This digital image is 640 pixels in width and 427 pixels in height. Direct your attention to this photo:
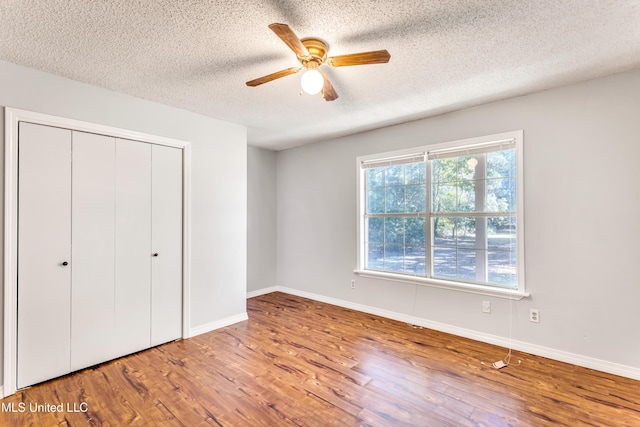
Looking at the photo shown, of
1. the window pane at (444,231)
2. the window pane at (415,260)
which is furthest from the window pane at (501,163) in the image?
the window pane at (415,260)

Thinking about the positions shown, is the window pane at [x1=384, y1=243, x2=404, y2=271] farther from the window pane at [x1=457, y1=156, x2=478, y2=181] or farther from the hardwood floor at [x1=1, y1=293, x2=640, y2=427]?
the window pane at [x1=457, y1=156, x2=478, y2=181]

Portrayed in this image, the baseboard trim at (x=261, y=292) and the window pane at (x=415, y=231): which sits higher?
the window pane at (x=415, y=231)

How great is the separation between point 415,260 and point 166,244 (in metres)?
2.85

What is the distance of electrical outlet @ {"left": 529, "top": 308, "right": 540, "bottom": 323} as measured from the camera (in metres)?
2.83

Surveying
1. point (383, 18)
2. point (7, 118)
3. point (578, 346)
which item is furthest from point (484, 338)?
point (7, 118)

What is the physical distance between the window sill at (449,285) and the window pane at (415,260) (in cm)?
11

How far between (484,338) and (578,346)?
2.45 ft

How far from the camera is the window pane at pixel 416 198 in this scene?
369 centimetres

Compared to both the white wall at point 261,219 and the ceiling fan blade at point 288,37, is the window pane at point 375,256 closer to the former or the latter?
the white wall at point 261,219

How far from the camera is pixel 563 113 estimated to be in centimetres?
273

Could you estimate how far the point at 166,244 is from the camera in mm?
3156

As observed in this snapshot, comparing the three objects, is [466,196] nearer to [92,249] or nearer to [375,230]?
[375,230]

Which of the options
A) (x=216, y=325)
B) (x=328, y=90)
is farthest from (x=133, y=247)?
(x=328, y=90)

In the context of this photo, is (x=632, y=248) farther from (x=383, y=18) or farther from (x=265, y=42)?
(x=265, y=42)
